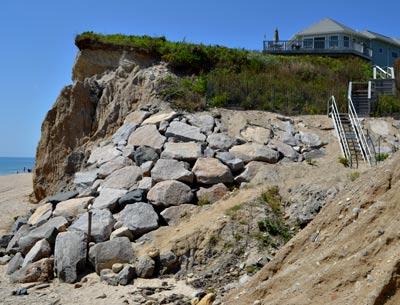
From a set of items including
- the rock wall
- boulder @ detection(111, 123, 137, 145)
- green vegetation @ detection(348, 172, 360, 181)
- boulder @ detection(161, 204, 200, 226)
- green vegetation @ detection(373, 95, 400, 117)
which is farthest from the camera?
the rock wall

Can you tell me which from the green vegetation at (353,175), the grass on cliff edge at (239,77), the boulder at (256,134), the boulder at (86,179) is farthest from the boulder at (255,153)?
the boulder at (86,179)

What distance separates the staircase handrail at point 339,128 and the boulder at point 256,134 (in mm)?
2238

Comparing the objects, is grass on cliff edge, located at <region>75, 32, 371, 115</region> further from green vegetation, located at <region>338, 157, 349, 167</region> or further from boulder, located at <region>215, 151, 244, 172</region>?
green vegetation, located at <region>338, 157, 349, 167</region>

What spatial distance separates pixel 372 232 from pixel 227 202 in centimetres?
642

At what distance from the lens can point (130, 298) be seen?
9555mm

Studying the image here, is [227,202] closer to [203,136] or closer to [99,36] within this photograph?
[203,136]

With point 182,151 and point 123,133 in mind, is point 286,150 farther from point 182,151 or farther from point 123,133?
point 123,133

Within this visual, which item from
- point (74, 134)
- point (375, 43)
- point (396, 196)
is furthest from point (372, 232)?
point (375, 43)

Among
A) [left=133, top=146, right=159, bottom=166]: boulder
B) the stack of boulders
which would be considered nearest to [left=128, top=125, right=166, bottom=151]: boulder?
the stack of boulders

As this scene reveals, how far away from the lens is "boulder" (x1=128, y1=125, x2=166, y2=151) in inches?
619

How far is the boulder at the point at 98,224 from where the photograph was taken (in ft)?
39.8

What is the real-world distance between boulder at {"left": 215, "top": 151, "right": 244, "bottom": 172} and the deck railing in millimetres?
23438

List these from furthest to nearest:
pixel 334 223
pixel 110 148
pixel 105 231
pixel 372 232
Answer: pixel 110 148 → pixel 105 231 → pixel 334 223 → pixel 372 232

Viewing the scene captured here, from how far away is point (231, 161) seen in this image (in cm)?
1444
